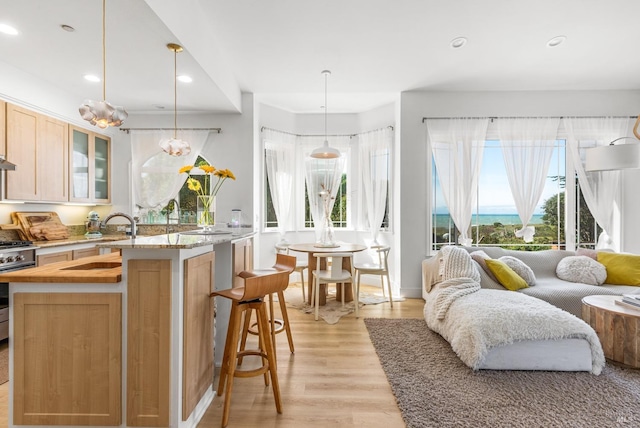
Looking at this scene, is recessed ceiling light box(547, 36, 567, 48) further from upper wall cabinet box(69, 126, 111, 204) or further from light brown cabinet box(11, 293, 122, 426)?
upper wall cabinet box(69, 126, 111, 204)

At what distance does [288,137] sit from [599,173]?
449 centimetres

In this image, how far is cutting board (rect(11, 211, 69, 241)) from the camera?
11.5ft

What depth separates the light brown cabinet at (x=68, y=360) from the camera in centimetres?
166

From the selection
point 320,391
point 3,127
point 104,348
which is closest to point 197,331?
point 104,348

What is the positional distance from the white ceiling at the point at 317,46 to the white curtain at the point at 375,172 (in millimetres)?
Answer: 851

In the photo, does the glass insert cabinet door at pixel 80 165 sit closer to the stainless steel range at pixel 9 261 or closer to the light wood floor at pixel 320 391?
the stainless steel range at pixel 9 261

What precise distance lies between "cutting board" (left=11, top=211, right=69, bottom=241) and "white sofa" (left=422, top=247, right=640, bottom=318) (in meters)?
4.35

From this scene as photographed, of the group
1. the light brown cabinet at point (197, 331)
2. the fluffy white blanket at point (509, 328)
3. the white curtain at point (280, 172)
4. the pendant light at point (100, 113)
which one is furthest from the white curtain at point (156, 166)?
the fluffy white blanket at point (509, 328)

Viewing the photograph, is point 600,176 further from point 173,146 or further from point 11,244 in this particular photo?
point 11,244

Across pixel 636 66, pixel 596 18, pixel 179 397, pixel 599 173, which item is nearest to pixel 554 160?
pixel 599 173

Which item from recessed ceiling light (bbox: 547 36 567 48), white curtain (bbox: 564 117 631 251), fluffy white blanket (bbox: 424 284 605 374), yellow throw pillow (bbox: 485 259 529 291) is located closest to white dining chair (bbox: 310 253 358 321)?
fluffy white blanket (bbox: 424 284 605 374)

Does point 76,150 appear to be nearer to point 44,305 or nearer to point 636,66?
point 44,305

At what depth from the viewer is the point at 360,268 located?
3965 millimetres

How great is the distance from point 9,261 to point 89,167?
6.25 ft
